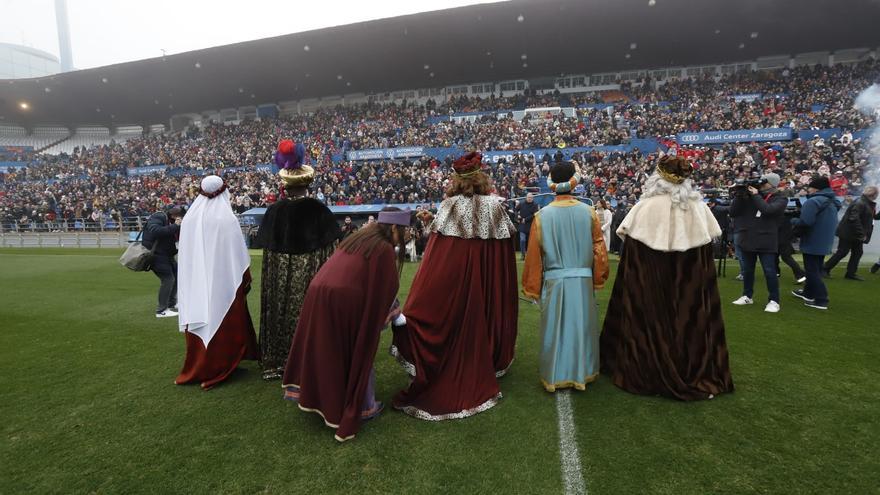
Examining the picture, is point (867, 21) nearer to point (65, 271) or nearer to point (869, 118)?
point (869, 118)

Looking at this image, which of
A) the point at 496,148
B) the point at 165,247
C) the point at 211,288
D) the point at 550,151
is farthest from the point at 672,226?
the point at 496,148

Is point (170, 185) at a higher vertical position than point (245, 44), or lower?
lower

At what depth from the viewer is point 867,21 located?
24.7m

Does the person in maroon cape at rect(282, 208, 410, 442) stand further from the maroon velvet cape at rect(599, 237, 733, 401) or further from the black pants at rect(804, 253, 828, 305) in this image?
the black pants at rect(804, 253, 828, 305)

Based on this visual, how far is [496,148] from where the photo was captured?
2452cm

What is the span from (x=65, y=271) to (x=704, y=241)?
15571 mm

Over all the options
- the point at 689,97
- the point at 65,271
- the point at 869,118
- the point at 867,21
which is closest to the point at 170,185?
the point at 65,271

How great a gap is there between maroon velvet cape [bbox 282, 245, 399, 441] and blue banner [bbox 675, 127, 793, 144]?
75.4ft

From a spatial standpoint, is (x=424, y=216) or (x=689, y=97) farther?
(x=689, y=97)

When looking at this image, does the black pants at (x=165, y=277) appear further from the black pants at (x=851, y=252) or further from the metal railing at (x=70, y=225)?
the metal railing at (x=70, y=225)

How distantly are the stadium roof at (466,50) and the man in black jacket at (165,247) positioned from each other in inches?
939

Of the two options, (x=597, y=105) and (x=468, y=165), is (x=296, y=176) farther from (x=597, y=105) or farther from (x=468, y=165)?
(x=597, y=105)

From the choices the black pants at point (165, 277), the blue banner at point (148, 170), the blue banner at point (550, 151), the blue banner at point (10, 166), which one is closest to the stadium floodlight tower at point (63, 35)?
the blue banner at point (10, 166)

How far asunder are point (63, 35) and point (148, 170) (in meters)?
61.7
